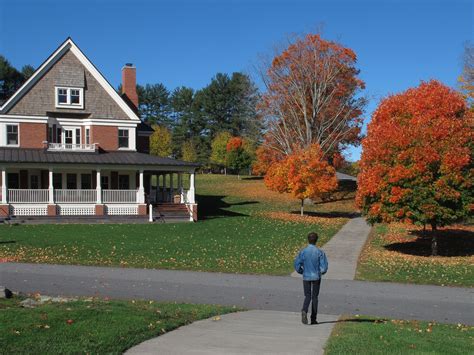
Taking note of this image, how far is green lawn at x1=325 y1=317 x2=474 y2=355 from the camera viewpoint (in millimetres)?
7523

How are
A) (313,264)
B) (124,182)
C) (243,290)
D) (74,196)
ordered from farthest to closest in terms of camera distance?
(124,182), (74,196), (243,290), (313,264)

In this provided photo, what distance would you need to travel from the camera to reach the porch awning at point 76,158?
3266 centimetres

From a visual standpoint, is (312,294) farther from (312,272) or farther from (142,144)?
(142,144)

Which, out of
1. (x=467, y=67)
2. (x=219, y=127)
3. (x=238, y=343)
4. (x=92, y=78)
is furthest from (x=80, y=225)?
(x=219, y=127)

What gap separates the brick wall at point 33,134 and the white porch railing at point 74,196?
4927 mm

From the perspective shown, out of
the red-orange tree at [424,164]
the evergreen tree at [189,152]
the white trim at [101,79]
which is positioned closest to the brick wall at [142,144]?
the white trim at [101,79]

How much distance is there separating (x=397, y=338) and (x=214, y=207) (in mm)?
37409

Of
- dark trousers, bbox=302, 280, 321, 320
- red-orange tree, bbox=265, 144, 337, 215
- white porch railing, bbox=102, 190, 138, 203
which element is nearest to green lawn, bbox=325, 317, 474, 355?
dark trousers, bbox=302, 280, 321, 320

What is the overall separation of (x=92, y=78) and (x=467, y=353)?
114ft

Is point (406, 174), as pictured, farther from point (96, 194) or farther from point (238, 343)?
point (96, 194)

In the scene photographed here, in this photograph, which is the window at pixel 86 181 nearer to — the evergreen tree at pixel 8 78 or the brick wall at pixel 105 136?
the brick wall at pixel 105 136

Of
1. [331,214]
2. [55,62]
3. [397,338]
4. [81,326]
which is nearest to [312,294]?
[397,338]

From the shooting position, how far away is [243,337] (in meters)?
7.98

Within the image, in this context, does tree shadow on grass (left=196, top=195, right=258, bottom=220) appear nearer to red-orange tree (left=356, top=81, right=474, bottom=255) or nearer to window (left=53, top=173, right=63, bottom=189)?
window (left=53, top=173, right=63, bottom=189)
